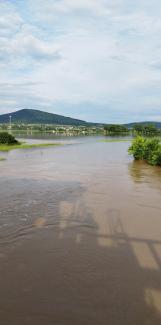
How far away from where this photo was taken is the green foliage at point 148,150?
28059mm

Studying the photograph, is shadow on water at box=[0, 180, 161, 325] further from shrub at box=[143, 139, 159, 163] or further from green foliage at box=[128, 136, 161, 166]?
shrub at box=[143, 139, 159, 163]

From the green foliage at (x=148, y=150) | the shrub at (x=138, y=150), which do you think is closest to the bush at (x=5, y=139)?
the green foliage at (x=148, y=150)

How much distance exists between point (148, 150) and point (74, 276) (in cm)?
2578

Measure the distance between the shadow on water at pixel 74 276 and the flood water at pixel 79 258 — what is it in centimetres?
2

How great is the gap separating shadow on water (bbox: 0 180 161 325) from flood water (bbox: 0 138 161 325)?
0.02 m

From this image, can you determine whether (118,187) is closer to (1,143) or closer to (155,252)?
(155,252)

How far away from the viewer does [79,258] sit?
786 centimetres

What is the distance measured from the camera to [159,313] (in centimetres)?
563

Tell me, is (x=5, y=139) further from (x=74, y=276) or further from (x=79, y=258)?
(x=74, y=276)

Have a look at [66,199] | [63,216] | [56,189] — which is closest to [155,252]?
[63,216]

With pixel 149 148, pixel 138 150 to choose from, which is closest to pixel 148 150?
pixel 149 148

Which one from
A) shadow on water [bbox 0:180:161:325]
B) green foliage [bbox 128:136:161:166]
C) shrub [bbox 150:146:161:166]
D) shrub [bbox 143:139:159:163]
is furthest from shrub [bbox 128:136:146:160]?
shadow on water [bbox 0:180:161:325]

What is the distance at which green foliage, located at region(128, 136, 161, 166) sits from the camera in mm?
28059

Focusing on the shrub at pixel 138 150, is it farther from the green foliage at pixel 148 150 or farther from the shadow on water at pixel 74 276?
the shadow on water at pixel 74 276
